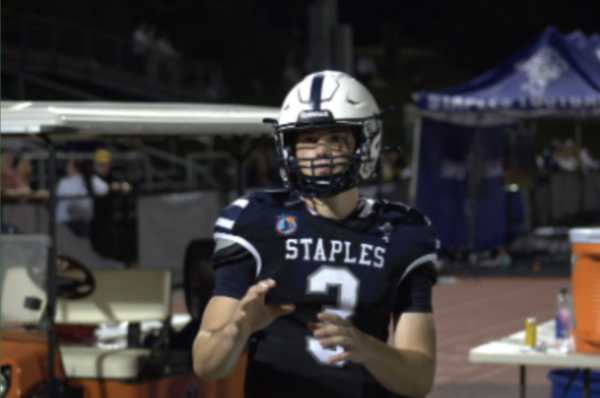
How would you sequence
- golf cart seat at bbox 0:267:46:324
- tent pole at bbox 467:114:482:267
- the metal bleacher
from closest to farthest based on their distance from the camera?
golf cart seat at bbox 0:267:46:324, tent pole at bbox 467:114:482:267, the metal bleacher

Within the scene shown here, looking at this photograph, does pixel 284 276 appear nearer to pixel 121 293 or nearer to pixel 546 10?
pixel 121 293

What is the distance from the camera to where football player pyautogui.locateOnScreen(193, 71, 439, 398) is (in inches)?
98.3

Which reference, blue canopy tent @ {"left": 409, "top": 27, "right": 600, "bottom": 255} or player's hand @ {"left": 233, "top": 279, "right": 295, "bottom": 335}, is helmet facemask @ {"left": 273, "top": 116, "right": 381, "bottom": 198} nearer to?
player's hand @ {"left": 233, "top": 279, "right": 295, "bottom": 335}

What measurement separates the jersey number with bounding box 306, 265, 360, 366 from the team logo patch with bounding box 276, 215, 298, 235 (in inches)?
5.4

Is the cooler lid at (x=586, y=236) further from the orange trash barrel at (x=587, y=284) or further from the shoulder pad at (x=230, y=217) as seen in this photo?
the shoulder pad at (x=230, y=217)

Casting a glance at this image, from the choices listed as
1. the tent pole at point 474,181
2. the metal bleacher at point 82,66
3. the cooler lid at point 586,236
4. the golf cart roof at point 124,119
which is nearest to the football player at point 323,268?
the cooler lid at point 586,236

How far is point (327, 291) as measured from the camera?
249 cm

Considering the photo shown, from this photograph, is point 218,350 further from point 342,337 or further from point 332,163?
point 332,163

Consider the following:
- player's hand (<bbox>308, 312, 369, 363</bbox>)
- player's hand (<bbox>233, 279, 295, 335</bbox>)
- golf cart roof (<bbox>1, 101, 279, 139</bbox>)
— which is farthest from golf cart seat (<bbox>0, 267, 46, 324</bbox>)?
player's hand (<bbox>308, 312, 369, 363</bbox>)

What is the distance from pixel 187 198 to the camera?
468 inches

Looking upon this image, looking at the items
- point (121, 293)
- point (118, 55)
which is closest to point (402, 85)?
point (118, 55)

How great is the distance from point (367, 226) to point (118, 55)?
71.6ft

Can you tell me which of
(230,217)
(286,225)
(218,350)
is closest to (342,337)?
(218,350)

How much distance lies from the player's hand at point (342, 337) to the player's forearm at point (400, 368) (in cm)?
4
